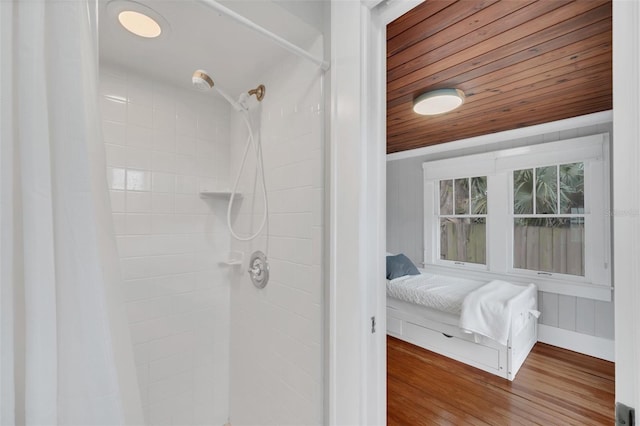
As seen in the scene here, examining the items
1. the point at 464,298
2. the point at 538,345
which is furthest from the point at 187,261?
the point at 538,345

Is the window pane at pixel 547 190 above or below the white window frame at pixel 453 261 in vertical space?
above

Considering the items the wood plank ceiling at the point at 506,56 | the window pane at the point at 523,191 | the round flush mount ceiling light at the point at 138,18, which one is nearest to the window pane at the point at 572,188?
the window pane at the point at 523,191

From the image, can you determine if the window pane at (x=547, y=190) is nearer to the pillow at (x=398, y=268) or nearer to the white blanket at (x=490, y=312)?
the white blanket at (x=490, y=312)

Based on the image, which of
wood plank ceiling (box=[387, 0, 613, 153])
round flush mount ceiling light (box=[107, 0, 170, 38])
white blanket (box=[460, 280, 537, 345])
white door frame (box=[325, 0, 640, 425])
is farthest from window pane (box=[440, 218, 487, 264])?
round flush mount ceiling light (box=[107, 0, 170, 38])

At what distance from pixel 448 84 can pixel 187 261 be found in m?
2.13

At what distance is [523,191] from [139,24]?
3674 millimetres

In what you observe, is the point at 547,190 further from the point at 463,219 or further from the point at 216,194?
the point at 216,194

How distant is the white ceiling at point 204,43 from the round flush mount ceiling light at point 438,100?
1.24m

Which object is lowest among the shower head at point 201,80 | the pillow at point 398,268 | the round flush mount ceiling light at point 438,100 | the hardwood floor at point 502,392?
the hardwood floor at point 502,392

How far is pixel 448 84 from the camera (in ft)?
6.64

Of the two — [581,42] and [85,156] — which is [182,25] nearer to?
[85,156]

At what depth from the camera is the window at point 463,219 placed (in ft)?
11.5

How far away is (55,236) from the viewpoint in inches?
21.5

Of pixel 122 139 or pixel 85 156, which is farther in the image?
pixel 122 139
